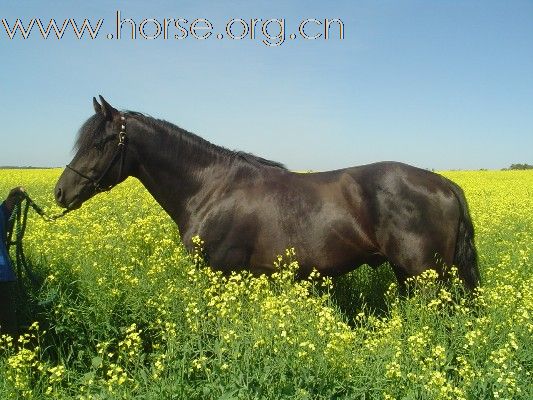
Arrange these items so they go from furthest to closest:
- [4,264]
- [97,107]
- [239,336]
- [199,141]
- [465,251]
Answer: [199,141] < [97,107] < [465,251] < [4,264] < [239,336]

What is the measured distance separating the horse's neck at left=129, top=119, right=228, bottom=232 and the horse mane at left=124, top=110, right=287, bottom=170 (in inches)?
2.1

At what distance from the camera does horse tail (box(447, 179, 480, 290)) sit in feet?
14.2

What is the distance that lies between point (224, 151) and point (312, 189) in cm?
109

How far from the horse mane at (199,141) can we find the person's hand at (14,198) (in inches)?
55.9

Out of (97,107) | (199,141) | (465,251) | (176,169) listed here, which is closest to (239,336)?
(176,169)

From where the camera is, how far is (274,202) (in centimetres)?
441

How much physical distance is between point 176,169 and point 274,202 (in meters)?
1.13

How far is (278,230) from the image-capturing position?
4328 millimetres

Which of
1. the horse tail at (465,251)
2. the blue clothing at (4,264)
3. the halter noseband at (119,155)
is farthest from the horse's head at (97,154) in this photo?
the horse tail at (465,251)

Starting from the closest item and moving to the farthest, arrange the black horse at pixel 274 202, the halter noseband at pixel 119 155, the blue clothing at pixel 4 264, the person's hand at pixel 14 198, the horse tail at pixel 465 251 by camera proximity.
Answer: the blue clothing at pixel 4 264, the person's hand at pixel 14 198, the black horse at pixel 274 202, the horse tail at pixel 465 251, the halter noseband at pixel 119 155

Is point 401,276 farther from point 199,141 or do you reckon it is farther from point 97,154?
point 97,154

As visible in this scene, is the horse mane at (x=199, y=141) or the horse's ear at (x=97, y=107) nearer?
the horse's ear at (x=97, y=107)

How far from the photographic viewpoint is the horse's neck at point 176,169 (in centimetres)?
460

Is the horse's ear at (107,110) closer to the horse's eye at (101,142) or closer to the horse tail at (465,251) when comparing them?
the horse's eye at (101,142)
